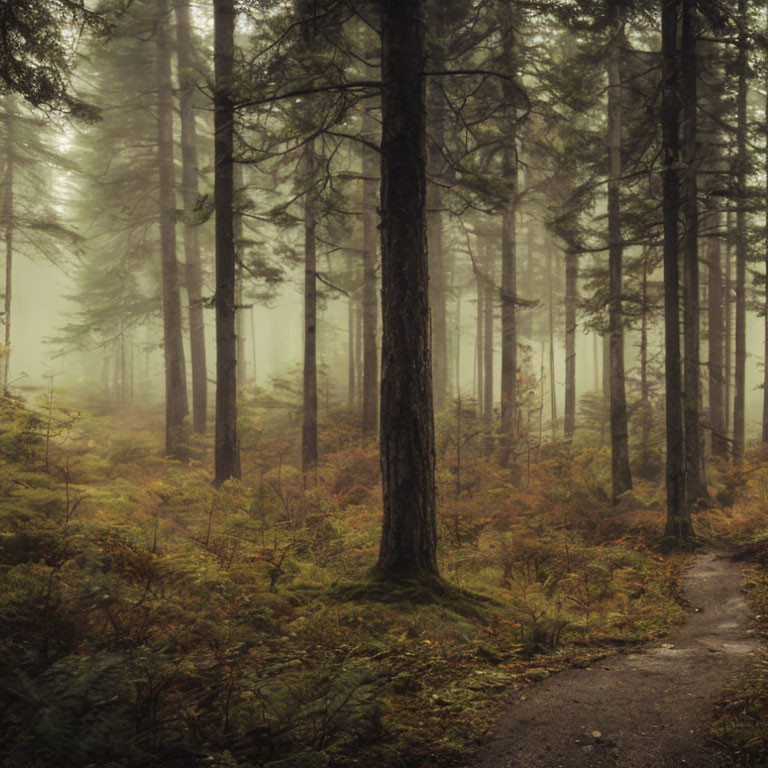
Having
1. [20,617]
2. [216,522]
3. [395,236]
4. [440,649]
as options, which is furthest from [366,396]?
[20,617]

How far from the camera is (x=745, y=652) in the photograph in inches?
223

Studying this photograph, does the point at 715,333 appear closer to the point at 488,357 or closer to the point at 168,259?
the point at 488,357

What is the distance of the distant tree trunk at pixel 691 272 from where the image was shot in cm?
1200

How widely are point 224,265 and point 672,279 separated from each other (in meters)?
9.44

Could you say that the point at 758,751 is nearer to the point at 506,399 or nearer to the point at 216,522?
the point at 216,522

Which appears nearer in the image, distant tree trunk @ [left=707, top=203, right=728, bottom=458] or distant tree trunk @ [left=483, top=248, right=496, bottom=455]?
distant tree trunk @ [left=707, top=203, right=728, bottom=458]

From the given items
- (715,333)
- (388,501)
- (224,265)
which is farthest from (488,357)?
(388,501)

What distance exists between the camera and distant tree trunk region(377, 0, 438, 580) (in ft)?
23.2

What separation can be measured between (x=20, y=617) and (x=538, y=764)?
13.2 feet

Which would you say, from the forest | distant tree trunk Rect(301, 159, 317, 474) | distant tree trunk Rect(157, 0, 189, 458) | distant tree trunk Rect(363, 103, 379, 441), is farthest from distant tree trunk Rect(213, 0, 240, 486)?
distant tree trunk Rect(363, 103, 379, 441)

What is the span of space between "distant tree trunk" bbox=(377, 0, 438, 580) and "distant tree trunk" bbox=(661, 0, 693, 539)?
663cm

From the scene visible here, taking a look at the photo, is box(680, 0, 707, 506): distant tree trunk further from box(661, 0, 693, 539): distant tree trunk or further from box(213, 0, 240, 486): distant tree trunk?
box(213, 0, 240, 486): distant tree trunk

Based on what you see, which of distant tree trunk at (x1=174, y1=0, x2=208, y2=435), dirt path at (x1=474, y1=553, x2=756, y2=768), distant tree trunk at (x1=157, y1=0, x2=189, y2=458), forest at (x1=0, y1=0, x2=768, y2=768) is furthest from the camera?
distant tree trunk at (x1=174, y1=0, x2=208, y2=435)

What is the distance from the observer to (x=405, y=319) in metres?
7.12
